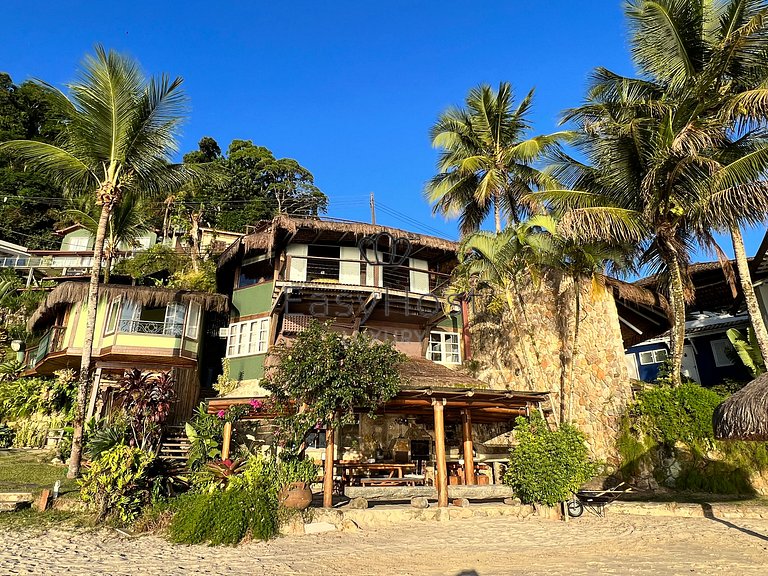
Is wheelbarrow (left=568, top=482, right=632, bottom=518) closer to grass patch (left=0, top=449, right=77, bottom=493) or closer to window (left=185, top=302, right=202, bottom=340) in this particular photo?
grass patch (left=0, top=449, right=77, bottom=493)

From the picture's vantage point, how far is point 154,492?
1110 centimetres

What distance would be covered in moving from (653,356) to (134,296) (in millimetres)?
25844

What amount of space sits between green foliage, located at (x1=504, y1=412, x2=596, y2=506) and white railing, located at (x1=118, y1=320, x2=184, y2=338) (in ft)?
45.7

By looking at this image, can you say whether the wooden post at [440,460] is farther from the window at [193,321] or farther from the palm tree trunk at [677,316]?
the window at [193,321]

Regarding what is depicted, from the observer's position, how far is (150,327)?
63.1 feet

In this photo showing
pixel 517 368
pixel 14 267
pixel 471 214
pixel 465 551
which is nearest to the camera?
pixel 465 551

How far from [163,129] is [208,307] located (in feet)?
24.3

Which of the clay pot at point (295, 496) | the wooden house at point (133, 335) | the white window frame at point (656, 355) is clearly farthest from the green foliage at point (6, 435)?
the white window frame at point (656, 355)

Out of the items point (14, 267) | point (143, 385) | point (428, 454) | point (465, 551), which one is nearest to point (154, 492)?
point (143, 385)

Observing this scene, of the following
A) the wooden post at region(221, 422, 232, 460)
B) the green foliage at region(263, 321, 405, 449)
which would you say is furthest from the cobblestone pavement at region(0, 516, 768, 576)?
the wooden post at region(221, 422, 232, 460)

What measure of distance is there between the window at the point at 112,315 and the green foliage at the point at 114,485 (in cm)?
961

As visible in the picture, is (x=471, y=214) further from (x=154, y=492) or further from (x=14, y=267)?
(x=14, y=267)

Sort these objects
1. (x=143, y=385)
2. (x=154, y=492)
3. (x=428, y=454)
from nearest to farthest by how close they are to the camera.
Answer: (x=154, y=492), (x=143, y=385), (x=428, y=454)

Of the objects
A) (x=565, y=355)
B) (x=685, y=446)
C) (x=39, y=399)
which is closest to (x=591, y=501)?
(x=685, y=446)
